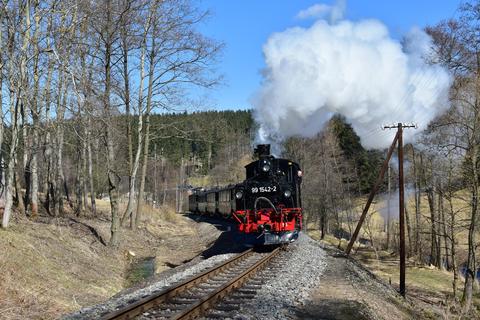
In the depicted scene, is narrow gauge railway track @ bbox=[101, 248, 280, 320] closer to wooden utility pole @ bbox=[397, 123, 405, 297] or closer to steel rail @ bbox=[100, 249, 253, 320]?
steel rail @ bbox=[100, 249, 253, 320]

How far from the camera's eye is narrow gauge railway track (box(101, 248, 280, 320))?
25.1 ft

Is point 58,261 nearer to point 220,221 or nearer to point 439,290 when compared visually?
point 439,290

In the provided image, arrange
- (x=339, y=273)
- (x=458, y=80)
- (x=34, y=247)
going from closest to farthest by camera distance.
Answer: (x=34, y=247) < (x=339, y=273) < (x=458, y=80)

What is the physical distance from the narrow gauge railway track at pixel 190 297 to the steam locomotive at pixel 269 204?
11.6 feet

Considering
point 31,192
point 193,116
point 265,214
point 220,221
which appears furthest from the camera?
point 220,221

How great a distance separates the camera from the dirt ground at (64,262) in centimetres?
883

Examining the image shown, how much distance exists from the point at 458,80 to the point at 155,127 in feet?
44.0

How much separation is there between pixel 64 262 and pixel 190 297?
540cm

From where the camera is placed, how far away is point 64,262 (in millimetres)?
13219

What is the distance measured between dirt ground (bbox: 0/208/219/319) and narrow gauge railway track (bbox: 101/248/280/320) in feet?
5.03

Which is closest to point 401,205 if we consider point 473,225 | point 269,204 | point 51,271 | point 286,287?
point 473,225

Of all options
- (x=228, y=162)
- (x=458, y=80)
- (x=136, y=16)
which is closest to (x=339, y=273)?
(x=458, y=80)

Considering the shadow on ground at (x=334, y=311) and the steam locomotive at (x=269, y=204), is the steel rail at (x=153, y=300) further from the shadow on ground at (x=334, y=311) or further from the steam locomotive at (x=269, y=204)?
the steam locomotive at (x=269, y=204)

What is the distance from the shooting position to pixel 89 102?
13.4 meters
